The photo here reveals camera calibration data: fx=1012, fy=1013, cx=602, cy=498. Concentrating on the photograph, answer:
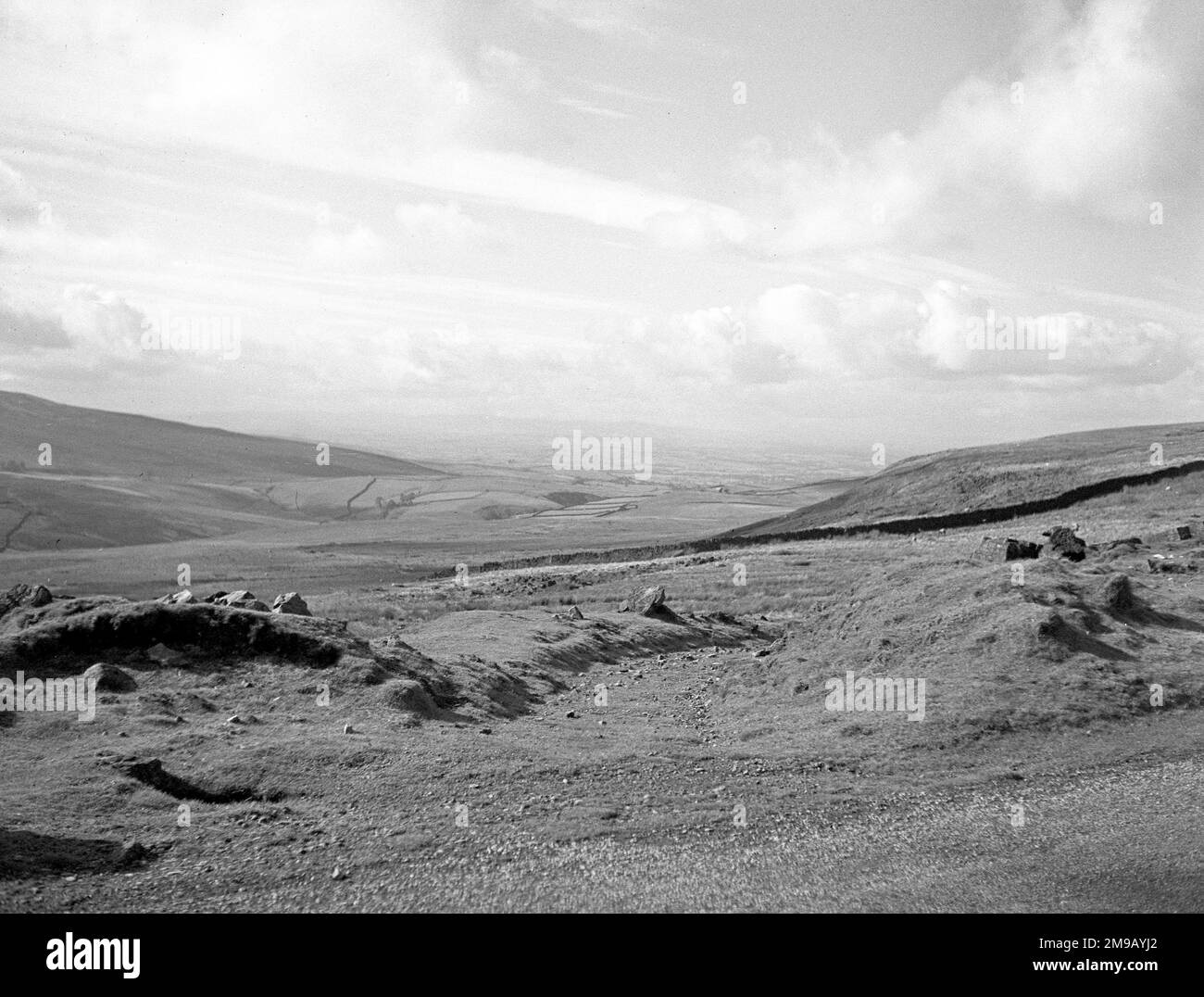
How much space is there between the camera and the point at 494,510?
7825 inches

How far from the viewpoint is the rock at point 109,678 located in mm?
18844

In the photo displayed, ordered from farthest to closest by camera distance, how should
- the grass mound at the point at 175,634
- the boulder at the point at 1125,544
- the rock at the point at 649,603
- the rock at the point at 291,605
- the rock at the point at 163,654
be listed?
1. the boulder at the point at 1125,544
2. the rock at the point at 649,603
3. the rock at the point at 291,605
4. the grass mound at the point at 175,634
5. the rock at the point at 163,654

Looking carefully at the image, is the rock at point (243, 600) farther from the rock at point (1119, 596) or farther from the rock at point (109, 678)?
the rock at point (1119, 596)

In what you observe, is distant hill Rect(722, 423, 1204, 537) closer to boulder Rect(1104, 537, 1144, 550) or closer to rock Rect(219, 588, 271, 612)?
boulder Rect(1104, 537, 1144, 550)

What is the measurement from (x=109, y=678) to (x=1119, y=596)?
2255 centimetres

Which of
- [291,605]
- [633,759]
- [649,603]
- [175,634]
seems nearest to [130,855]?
[633,759]

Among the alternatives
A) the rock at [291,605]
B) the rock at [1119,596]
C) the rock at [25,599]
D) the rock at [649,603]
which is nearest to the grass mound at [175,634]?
the rock at [25,599]

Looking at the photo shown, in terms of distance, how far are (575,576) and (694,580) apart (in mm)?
7558

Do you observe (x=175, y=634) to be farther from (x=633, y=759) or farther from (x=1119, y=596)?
(x=1119, y=596)

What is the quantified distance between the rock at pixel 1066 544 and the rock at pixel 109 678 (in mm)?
30435

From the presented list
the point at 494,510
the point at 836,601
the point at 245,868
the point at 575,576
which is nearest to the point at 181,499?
the point at 494,510

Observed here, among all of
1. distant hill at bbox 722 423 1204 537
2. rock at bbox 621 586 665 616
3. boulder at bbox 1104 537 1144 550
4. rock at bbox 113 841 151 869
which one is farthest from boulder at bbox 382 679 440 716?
distant hill at bbox 722 423 1204 537

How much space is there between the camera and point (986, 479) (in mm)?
79000
